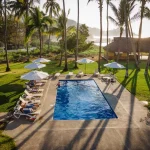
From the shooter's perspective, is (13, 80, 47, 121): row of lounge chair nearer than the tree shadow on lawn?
Yes

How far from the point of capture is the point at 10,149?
29.7 feet

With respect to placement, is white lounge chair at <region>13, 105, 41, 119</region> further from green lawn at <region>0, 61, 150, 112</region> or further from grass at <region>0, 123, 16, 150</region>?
grass at <region>0, 123, 16, 150</region>

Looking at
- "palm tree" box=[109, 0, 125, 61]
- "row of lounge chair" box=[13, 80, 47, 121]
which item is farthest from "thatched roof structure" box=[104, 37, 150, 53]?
"row of lounge chair" box=[13, 80, 47, 121]

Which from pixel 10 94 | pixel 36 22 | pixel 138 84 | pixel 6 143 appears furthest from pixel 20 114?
pixel 36 22

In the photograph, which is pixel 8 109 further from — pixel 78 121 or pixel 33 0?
pixel 33 0

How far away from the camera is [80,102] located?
1598cm

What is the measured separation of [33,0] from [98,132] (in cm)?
2732

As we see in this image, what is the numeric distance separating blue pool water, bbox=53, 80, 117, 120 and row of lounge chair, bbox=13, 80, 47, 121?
137 cm

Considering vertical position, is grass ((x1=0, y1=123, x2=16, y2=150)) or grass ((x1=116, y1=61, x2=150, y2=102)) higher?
grass ((x1=116, y1=61, x2=150, y2=102))

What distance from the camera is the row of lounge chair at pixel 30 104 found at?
12.4 meters

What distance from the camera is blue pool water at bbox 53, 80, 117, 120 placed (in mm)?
13273

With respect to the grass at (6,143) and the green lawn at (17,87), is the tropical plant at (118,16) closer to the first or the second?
the green lawn at (17,87)

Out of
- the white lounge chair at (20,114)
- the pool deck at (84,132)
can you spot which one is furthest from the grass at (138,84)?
the white lounge chair at (20,114)

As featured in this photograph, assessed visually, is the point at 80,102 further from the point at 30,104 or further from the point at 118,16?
the point at 118,16
